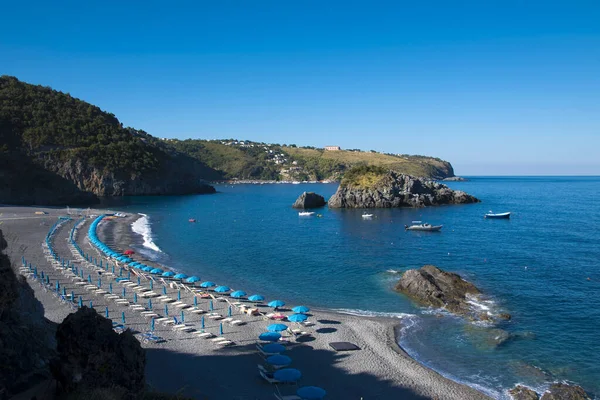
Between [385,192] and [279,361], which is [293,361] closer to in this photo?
[279,361]

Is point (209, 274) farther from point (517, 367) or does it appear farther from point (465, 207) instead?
point (465, 207)

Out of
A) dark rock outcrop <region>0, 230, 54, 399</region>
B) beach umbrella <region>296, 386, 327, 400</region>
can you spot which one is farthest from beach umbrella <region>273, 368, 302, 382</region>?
dark rock outcrop <region>0, 230, 54, 399</region>

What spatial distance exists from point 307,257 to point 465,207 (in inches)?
2801

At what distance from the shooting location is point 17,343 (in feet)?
46.0

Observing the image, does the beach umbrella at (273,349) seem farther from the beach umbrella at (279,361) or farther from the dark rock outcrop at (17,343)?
the dark rock outcrop at (17,343)

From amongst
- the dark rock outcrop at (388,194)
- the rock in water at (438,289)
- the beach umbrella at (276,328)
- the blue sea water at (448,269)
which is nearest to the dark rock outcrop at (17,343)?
the beach umbrella at (276,328)

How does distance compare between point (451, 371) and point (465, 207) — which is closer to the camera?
point (451, 371)

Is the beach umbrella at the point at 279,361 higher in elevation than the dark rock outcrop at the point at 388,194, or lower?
lower

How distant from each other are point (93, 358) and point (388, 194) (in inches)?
3927

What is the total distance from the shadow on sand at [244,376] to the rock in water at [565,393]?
5.89 metres

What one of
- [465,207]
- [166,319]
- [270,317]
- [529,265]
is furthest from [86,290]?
[465,207]

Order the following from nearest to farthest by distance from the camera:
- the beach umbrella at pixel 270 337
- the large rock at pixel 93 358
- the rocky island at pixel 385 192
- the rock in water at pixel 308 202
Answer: the large rock at pixel 93 358
the beach umbrella at pixel 270 337
the rocky island at pixel 385 192
the rock in water at pixel 308 202

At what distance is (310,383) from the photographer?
781 inches

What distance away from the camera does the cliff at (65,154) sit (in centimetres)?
10506
